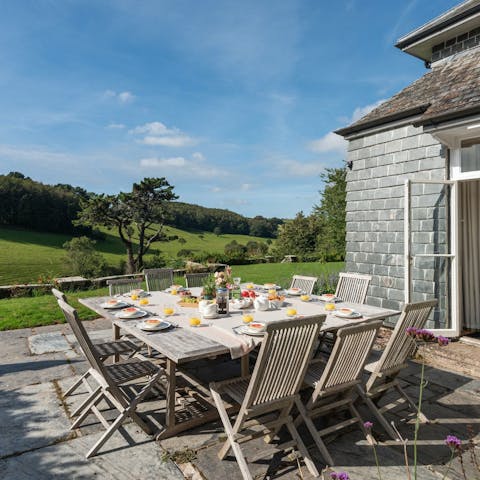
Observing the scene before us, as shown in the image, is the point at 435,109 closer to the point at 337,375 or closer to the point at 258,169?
the point at 337,375

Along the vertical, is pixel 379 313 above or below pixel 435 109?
below

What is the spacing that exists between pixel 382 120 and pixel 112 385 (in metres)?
6.11

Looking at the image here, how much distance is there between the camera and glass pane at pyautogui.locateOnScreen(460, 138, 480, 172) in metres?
5.28

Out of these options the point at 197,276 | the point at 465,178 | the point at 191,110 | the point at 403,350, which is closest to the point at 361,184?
the point at 465,178

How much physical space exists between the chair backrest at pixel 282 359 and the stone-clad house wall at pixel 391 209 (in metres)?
4.21

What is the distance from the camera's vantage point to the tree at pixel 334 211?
65.6 feet

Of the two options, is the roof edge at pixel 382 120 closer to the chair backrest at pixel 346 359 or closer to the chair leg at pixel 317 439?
the chair backrest at pixel 346 359

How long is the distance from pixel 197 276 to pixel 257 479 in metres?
4.12

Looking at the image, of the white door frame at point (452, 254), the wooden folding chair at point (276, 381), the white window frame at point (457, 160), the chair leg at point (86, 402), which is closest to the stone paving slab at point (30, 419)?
the chair leg at point (86, 402)

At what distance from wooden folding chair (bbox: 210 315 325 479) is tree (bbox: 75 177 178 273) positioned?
74.0ft

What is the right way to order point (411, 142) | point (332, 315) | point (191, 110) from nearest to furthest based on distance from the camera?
point (332, 315), point (411, 142), point (191, 110)

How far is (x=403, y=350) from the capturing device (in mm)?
3010

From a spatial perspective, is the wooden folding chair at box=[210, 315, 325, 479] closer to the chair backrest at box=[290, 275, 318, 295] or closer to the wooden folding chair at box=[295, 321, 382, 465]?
the wooden folding chair at box=[295, 321, 382, 465]

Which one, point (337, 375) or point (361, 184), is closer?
point (337, 375)
